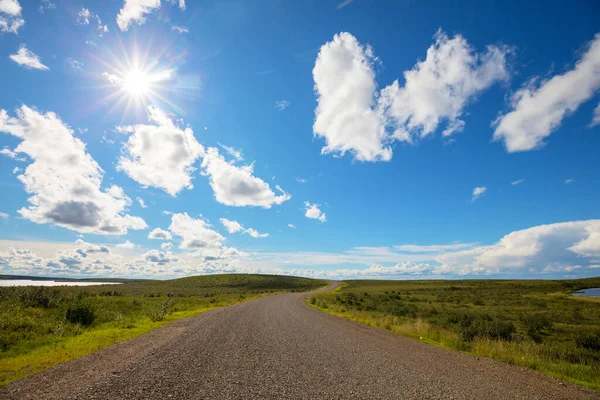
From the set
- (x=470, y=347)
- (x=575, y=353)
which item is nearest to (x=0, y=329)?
(x=470, y=347)

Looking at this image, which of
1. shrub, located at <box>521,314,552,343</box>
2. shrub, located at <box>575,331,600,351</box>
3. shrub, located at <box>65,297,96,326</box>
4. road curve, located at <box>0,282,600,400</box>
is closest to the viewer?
road curve, located at <box>0,282,600,400</box>

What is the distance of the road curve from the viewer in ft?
21.4

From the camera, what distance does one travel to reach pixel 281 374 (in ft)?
26.0

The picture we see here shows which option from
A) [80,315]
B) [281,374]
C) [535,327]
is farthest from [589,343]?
[80,315]

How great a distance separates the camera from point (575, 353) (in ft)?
42.2

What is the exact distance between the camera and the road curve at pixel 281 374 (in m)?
6.53

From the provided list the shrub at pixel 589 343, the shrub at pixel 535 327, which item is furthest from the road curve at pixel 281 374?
the shrub at pixel 535 327

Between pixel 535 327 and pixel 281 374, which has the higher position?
pixel 281 374

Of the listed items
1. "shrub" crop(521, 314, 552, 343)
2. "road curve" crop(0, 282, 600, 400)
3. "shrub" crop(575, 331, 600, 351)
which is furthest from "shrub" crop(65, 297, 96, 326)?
"shrub" crop(575, 331, 600, 351)

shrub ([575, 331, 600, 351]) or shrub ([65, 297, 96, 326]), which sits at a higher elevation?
shrub ([65, 297, 96, 326])

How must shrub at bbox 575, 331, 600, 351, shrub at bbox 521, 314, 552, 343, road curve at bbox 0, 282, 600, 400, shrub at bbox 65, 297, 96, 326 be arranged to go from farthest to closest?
shrub at bbox 65, 297, 96, 326
shrub at bbox 521, 314, 552, 343
shrub at bbox 575, 331, 600, 351
road curve at bbox 0, 282, 600, 400

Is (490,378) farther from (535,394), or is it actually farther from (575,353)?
(575,353)

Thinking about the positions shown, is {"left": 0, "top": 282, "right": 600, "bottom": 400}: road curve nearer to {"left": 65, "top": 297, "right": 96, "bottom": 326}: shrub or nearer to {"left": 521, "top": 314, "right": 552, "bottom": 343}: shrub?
{"left": 65, "top": 297, "right": 96, "bottom": 326}: shrub

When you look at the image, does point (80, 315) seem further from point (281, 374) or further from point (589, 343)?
point (589, 343)
